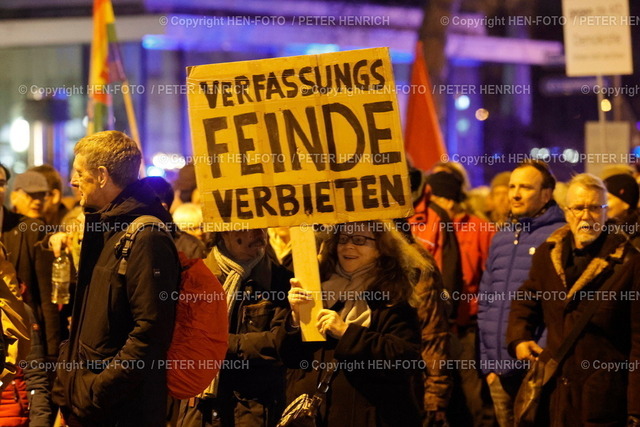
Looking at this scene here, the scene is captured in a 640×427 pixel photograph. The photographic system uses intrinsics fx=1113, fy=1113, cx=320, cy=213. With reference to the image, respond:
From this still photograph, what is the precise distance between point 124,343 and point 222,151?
4.06 ft

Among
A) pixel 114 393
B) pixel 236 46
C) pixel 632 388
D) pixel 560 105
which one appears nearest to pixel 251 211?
pixel 114 393

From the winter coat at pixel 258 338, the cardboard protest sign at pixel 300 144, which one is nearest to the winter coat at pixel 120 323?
the cardboard protest sign at pixel 300 144

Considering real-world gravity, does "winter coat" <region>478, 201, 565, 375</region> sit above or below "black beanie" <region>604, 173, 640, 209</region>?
below

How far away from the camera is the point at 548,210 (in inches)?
333

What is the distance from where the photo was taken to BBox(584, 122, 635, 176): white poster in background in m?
13.1

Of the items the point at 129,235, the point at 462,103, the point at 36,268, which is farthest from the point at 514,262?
the point at 462,103

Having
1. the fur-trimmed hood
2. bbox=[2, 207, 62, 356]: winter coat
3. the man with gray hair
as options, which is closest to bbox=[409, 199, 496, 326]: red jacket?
the fur-trimmed hood

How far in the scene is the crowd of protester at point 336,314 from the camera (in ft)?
17.0

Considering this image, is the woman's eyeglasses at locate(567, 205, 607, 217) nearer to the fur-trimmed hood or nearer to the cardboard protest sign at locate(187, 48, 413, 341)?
the fur-trimmed hood

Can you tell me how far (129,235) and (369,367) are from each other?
143 cm

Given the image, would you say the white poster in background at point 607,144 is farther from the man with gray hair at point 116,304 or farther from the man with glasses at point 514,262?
the man with gray hair at point 116,304

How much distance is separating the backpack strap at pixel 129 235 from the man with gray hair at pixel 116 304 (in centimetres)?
2

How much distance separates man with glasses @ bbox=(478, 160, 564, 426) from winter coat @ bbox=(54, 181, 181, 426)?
12.2ft

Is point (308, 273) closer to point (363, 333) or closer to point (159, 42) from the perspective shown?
point (363, 333)
